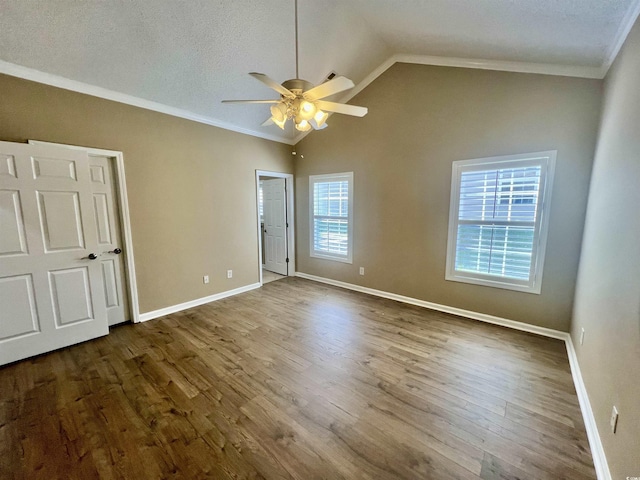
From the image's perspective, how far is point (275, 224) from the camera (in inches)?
216

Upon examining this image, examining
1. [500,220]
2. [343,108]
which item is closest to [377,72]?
[343,108]

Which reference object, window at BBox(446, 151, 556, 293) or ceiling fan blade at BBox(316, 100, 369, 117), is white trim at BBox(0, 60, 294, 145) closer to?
ceiling fan blade at BBox(316, 100, 369, 117)

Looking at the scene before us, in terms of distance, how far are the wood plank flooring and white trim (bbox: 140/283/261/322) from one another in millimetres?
360

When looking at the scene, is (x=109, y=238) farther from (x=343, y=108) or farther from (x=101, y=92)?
(x=343, y=108)

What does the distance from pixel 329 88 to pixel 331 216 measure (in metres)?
2.95

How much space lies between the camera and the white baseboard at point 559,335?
57.0 inches

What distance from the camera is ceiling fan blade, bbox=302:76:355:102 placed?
1.74 metres

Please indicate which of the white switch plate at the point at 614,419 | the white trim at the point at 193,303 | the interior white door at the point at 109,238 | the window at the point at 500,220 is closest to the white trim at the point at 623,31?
the window at the point at 500,220

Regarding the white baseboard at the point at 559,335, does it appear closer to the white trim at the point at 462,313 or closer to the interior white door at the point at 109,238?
the white trim at the point at 462,313

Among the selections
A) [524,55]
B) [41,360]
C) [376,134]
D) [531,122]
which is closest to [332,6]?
[376,134]

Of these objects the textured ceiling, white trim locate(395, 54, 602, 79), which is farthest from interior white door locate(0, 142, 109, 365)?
white trim locate(395, 54, 602, 79)

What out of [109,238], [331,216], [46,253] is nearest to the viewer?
[46,253]

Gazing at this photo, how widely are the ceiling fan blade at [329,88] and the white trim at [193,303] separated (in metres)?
3.27

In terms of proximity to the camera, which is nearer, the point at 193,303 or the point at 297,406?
the point at 297,406
